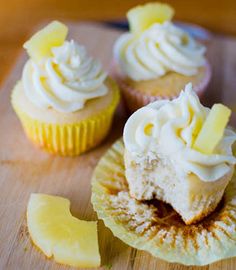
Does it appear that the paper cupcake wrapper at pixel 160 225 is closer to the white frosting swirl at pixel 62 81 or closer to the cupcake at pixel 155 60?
the white frosting swirl at pixel 62 81

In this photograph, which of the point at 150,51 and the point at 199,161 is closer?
the point at 199,161

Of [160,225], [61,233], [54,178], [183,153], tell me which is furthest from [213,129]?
[54,178]

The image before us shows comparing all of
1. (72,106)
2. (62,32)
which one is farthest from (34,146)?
(62,32)

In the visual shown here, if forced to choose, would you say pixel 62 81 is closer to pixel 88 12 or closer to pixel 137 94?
pixel 137 94

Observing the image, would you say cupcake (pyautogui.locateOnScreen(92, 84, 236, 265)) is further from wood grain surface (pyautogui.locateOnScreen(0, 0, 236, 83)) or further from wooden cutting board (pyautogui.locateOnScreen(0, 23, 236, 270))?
wood grain surface (pyautogui.locateOnScreen(0, 0, 236, 83))

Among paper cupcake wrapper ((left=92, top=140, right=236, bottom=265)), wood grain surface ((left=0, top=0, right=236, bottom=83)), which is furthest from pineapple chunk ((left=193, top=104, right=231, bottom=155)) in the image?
wood grain surface ((left=0, top=0, right=236, bottom=83))

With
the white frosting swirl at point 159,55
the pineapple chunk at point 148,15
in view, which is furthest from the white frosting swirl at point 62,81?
the pineapple chunk at point 148,15

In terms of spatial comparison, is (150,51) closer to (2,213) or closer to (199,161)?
(199,161)
